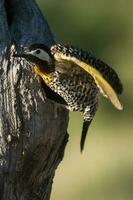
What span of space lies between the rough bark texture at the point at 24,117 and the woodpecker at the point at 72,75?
7 cm

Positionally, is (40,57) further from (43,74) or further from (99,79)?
(99,79)

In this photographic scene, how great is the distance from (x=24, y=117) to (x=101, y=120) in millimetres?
7845

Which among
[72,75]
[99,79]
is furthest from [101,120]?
[99,79]

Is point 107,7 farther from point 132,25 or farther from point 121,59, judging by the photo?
point 121,59

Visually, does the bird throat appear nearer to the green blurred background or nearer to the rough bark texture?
the rough bark texture

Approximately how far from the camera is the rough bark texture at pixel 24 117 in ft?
19.1

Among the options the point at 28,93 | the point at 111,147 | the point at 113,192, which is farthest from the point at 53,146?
the point at 111,147

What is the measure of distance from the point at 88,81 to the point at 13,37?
52 cm

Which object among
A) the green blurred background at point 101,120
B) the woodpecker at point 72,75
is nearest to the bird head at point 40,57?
the woodpecker at point 72,75

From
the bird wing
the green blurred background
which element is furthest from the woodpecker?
the green blurred background

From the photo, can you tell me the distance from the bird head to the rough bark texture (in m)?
0.06

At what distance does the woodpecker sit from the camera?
227 inches

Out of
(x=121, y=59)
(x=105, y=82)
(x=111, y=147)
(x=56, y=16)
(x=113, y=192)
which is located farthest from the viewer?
(x=56, y=16)

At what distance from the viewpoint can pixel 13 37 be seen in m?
5.85
